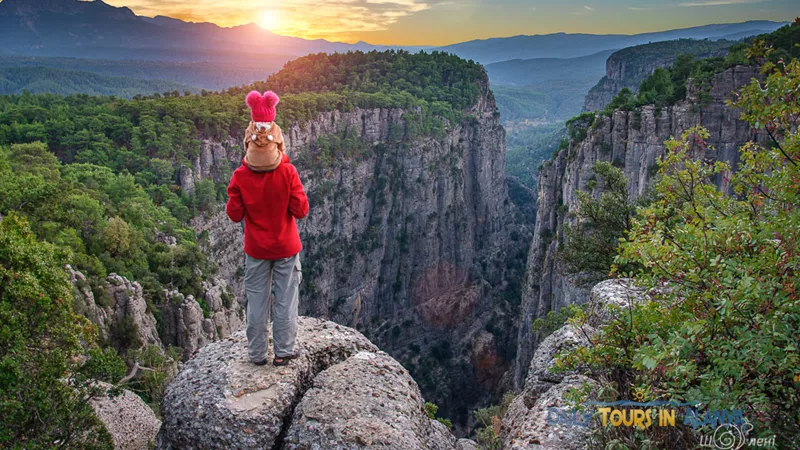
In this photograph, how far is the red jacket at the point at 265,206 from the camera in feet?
26.1

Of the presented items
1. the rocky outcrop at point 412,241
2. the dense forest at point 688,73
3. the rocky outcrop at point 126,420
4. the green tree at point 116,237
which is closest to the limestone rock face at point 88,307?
the rocky outcrop at point 126,420

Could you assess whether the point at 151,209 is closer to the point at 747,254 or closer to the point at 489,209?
the point at 747,254

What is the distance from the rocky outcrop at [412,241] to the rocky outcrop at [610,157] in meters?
18.1

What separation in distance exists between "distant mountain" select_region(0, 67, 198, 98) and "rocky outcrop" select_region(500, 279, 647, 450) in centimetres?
16226

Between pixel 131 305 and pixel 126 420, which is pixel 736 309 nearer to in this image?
pixel 126 420

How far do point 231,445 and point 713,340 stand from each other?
5.71 m

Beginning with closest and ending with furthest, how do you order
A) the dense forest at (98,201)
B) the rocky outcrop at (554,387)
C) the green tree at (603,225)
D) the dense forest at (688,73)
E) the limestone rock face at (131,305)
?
the rocky outcrop at (554,387) → the dense forest at (98,201) → the green tree at (603,225) → the limestone rock face at (131,305) → the dense forest at (688,73)

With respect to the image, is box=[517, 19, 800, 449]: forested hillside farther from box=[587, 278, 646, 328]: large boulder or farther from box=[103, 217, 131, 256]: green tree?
box=[103, 217, 131, 256]: green tree

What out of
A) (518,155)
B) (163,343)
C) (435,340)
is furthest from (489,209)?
(163,343)

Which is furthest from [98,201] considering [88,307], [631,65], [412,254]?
[631,65]

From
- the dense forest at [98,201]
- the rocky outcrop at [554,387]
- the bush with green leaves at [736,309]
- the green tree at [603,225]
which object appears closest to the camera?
the bush with green leaves at [736,309]


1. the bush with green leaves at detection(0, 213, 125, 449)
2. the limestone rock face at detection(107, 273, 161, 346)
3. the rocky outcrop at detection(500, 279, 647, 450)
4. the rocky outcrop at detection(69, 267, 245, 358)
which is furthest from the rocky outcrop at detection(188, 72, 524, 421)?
the rocky outcrop at detection(500, 279, 647, 450)

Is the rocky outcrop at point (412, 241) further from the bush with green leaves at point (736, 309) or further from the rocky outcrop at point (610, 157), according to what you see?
the bush with green leaves at point (736, 309)

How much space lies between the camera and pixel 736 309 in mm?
5082
